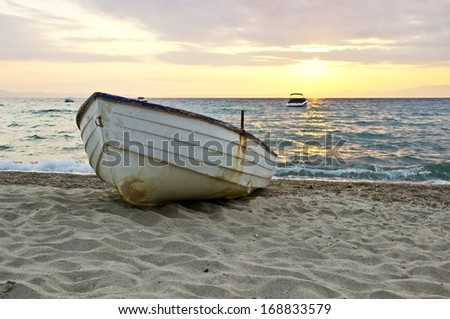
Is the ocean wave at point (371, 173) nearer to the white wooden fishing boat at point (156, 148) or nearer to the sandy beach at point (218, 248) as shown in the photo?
the sandy beach at point (218, 248)

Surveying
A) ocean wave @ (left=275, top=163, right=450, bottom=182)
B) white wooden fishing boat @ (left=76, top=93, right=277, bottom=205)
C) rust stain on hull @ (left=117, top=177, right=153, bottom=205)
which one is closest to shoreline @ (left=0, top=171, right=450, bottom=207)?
ocean wave @ (left=275, top=163, right=450, bottom=182)

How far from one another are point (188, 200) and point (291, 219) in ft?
4.53

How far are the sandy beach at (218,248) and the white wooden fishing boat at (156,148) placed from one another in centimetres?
32

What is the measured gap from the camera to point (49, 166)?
11.2m

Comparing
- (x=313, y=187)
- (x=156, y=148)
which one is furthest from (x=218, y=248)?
(x=313, y=187)

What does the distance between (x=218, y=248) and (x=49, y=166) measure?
8.52 m

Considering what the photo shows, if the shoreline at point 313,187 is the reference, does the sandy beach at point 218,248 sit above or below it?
above

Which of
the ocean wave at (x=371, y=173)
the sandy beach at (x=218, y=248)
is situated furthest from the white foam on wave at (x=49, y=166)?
the ocean wave at (x=371, y=173)

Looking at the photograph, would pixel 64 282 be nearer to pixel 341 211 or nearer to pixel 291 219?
pixel 291 219

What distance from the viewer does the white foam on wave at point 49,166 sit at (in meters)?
10.9

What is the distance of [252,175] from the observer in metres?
6.29

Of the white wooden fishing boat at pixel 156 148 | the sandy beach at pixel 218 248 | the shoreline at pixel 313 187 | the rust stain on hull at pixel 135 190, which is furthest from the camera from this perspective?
the shoreline at pixel 313 187

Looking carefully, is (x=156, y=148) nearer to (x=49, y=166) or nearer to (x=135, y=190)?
(x=135, y=190)

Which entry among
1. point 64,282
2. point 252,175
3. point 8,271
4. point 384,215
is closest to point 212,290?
point 64,282
